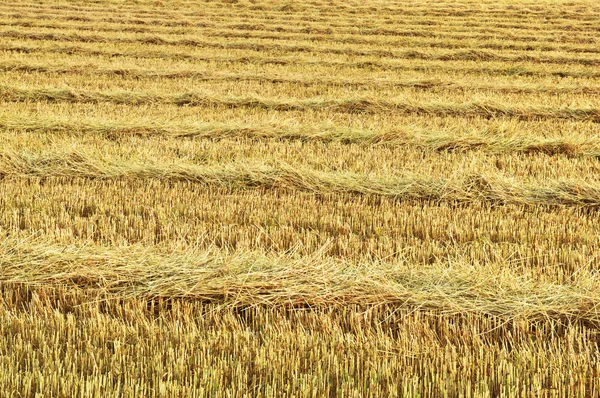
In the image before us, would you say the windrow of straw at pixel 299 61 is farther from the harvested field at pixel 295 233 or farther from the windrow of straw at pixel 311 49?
the windrow of straw at pixel 311 49

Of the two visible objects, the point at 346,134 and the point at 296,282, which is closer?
the point at 296,282

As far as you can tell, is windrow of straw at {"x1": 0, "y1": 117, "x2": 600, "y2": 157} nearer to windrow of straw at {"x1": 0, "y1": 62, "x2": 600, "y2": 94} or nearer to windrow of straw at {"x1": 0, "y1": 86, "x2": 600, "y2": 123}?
windrow of straw at {"x1": 0, "y1": 86, "x2": 600, "y2": 123}

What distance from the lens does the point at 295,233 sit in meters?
4.77

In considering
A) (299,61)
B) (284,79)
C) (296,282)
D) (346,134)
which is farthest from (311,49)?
(296,282)

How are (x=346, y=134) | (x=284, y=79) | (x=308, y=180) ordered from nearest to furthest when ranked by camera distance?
(x=308, y=180) < (x=346, y=134) < (x=284, y=79)

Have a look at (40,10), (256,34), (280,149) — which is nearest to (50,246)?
(280,149)

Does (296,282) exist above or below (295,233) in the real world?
above

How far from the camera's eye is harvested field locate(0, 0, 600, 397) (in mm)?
3021

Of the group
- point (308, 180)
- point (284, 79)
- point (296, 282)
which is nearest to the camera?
point (296, 282)

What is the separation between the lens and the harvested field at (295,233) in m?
3.02

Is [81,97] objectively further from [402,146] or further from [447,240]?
[447,240]

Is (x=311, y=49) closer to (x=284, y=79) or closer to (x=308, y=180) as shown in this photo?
(x=284, y=79)

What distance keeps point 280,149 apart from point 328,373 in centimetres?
435

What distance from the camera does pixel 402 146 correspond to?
7.25m
